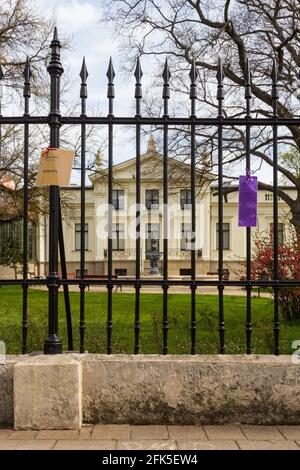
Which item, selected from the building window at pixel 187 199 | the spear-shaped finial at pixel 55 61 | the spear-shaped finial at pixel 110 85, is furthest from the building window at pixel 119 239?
the spear-shaped finial at pixel 110 85

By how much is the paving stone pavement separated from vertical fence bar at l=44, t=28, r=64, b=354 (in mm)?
716

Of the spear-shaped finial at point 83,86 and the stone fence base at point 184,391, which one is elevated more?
the spear-shaped finial at point 83,86

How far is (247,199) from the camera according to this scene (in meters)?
4.56

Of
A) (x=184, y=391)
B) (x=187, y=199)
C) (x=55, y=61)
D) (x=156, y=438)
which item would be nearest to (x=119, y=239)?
(x=187, y=199)

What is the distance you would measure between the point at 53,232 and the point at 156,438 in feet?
6.02

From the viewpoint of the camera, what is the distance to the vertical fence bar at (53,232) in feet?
14.5

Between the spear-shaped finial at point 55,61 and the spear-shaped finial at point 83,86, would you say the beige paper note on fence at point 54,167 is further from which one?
the spear-shaped finial at point 55,61

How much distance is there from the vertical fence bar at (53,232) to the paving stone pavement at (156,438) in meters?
0.72

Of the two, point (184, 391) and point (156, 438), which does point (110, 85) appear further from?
point (156, 438)

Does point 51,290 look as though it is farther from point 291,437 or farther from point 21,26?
point 21,26

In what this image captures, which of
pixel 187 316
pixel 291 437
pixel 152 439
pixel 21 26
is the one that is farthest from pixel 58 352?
pixel 21 26

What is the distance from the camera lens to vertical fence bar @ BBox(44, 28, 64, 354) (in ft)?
14.5

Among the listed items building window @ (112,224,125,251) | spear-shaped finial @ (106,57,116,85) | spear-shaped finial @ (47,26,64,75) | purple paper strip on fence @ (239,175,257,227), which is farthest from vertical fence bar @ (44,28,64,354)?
building window @ (112,224,125,251)

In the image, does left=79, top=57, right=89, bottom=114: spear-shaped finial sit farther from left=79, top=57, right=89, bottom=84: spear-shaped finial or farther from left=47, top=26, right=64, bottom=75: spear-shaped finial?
left=47, top=26, right=64, bottom=75: spear-shaped finial
